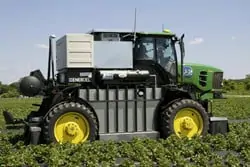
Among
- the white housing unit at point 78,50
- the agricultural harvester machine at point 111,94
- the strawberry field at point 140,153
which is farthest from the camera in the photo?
the white housing unit at point 78,50

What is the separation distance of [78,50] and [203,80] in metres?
4.48

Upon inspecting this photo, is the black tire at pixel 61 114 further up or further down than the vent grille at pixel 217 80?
further down

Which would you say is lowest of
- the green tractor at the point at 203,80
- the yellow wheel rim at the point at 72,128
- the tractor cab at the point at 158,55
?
the yellow wheel rim at the point at 72,128

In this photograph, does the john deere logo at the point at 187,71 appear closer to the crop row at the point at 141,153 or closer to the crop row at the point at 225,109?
the crop row at the point at 141,153

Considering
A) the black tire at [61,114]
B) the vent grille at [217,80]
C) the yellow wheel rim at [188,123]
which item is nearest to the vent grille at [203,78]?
the vent grille at [217,80]

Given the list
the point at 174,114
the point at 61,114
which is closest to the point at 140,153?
the point at 61,114

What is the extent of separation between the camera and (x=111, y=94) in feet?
42.2

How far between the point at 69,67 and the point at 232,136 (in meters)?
4.94

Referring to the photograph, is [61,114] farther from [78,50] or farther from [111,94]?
[78,50]

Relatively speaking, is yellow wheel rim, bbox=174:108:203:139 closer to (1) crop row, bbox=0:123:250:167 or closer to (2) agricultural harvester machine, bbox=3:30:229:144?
(2) agricultural harvester machine, bbox=3:30:229:144

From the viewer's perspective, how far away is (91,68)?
41.9ft

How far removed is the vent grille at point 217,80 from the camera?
48.9ft

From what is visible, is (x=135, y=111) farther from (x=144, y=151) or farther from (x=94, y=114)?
(x=144, y=151)

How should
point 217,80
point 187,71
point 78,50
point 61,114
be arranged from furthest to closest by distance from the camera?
point 217,80
point 187,71
point 78,50
point 61,114
